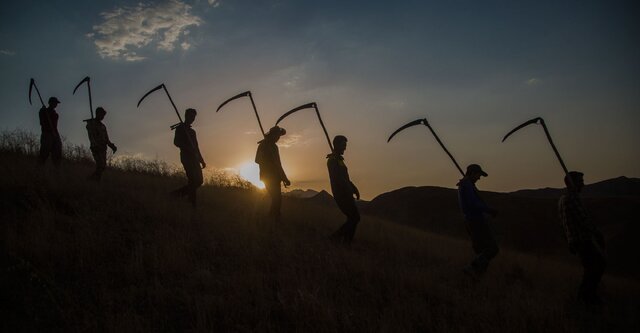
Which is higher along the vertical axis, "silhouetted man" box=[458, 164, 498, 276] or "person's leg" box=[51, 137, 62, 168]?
"person's leg" box=[51, 137, 62, 168]

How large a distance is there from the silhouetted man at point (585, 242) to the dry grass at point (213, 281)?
302 mm

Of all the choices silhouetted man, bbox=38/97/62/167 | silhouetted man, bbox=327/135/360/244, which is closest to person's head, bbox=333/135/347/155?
silhouetted man, bbox=327/135/360/244

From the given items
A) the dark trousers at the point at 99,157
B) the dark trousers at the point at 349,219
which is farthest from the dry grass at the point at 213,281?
the dark trousers at the point at 99,157

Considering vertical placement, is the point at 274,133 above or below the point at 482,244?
above

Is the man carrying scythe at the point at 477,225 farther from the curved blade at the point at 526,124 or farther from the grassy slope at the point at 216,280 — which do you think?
the curved blade at the point at 526,124

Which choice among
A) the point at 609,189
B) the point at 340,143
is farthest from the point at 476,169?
the point at 609,189

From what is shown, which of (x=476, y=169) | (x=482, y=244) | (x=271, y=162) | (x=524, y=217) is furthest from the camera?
(x=524, y=217)

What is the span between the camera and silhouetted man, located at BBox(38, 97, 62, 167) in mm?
9438

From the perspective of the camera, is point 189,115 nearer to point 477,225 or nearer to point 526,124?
point 477,225

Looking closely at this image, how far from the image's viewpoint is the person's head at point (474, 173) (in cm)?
709

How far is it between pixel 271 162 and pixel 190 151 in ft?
5.57

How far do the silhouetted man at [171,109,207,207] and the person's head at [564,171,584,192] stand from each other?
22.1 ft

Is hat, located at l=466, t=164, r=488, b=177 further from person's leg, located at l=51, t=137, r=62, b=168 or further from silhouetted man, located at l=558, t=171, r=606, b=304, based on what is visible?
person's leg, located at l=51, t=137, r=62, b=168

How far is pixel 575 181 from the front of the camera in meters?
6.54
